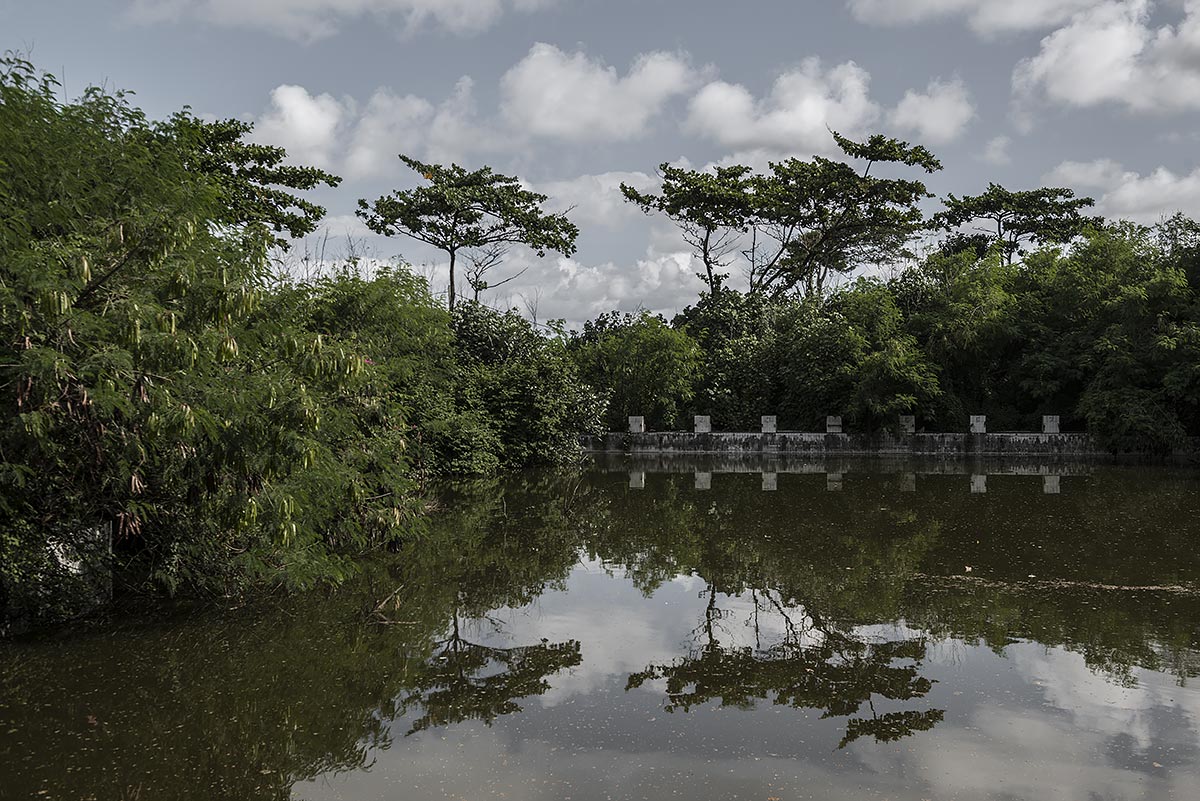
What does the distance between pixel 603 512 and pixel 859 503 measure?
4.05 meters

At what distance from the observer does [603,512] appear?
12992mm

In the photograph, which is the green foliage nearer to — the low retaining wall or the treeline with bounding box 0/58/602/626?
the low retaining wall

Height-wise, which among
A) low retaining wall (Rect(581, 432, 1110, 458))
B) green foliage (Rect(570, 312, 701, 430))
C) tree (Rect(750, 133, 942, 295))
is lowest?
low retaining wall (Rect(581, 432, 1110, 458))

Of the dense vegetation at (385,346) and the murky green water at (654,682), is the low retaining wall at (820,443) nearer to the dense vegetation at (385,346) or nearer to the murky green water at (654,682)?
the dense vegetation at (385,346)

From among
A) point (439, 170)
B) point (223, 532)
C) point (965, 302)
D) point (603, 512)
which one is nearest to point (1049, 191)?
point (965, 302)

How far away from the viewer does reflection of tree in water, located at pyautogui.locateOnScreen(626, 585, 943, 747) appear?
4.84 metres

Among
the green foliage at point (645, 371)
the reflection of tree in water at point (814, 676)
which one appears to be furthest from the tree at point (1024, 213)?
the reflection of tree in water at point (814, 676)

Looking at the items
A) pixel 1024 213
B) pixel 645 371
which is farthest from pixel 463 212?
pixel 1024 213

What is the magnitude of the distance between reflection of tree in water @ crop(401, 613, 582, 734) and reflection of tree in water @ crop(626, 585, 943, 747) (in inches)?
24.5

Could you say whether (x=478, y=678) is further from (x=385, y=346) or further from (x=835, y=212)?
(x=835, y=212)

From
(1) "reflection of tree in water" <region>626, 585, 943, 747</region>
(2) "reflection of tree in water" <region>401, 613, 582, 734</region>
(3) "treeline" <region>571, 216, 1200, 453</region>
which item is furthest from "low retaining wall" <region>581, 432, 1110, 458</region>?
(2) "reflection of tree in water" <region>401, 613, 582, 734</region>

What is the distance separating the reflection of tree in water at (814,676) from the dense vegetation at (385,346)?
2.80m

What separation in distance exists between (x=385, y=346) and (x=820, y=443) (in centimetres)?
1395

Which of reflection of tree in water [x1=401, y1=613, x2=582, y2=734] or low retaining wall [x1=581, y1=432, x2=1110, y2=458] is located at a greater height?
low retaining wall [x1=581, y1=432, x2=1110, y2=458]
